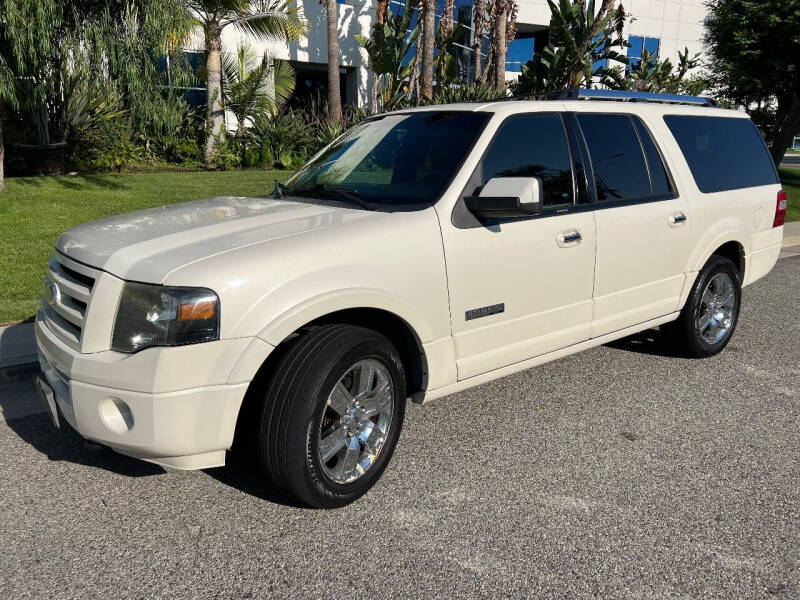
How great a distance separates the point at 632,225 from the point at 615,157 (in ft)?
1.50

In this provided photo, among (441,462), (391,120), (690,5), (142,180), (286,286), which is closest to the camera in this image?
(286,286)

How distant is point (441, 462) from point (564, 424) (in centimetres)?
93

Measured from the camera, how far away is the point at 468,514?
10.6 ft

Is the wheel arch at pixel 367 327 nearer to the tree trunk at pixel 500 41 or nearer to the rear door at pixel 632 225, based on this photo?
the rear door at pixel 632 225

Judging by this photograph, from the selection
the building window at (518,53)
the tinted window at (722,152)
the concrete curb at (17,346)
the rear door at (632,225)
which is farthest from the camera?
the building window at (518,53)

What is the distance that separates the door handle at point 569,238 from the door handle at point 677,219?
3.32ft

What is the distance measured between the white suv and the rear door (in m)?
0.02

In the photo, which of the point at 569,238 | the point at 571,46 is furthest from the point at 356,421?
the point at 571,46

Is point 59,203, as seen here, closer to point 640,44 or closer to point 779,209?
point 779,209

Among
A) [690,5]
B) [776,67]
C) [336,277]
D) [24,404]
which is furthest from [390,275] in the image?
[690,5]

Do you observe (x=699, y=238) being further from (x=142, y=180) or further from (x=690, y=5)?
(x=690, y=5)

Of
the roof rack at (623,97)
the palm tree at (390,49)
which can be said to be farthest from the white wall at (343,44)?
the roof rack at (623,97)

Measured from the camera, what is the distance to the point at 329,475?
3.19m

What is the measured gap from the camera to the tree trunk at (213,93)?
1528 centimetres
